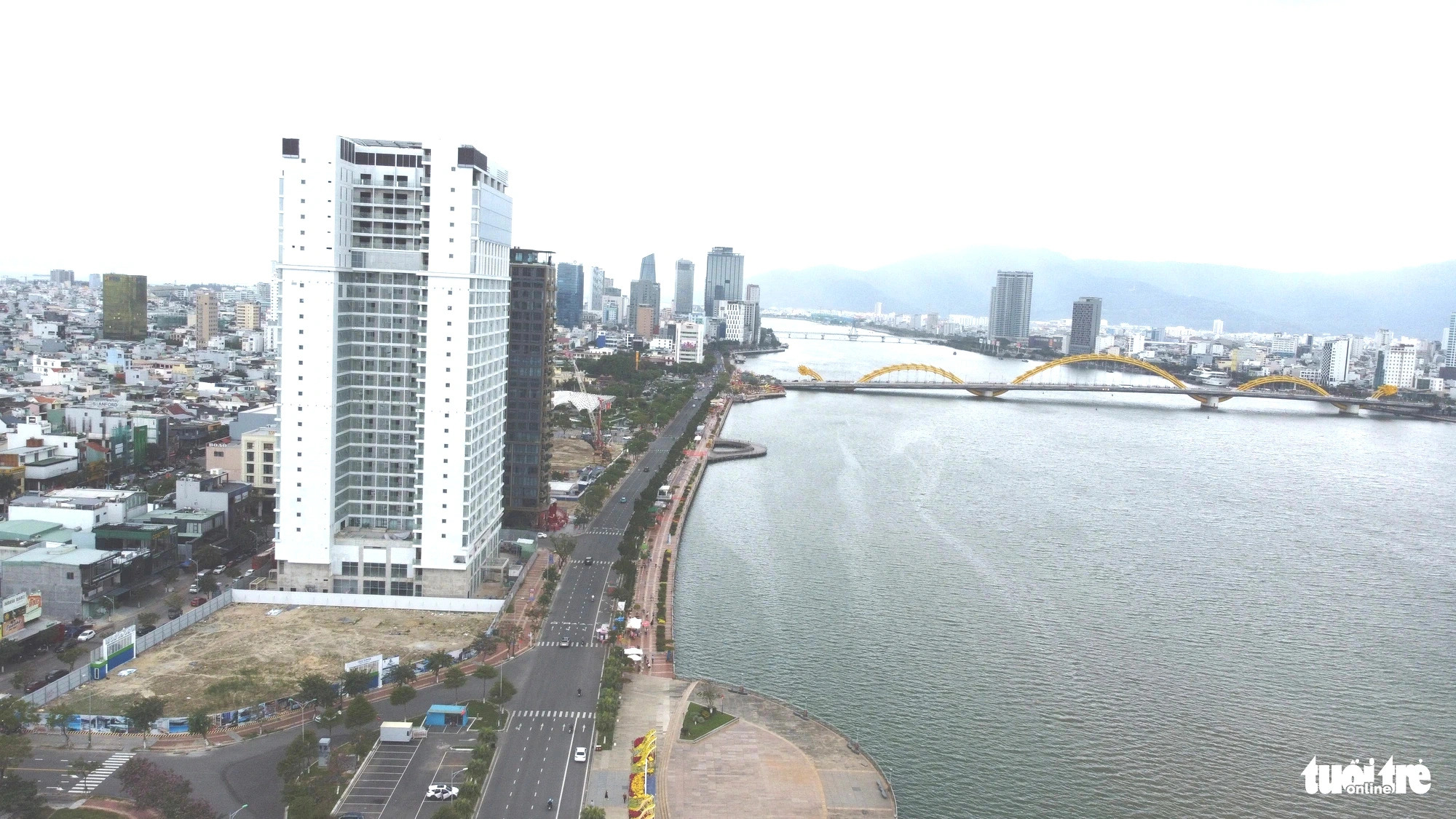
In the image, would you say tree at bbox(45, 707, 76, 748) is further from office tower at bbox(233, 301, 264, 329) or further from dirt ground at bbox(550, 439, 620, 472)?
office tower at bbox(233, 301, 264, 329)

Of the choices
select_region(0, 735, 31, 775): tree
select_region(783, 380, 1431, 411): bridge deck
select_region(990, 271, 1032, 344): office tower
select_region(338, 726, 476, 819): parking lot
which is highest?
select_region(990, 271, 1032, 344): office tower

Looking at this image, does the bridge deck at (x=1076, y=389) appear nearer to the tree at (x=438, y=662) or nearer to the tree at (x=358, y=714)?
the tree at (x=438, y=662)

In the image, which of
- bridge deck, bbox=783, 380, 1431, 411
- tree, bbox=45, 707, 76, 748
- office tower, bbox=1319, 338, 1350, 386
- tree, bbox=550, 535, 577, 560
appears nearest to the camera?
tree, bbox=45, 707, 76, 748

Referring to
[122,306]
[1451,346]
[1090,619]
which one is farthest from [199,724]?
[1451,346]

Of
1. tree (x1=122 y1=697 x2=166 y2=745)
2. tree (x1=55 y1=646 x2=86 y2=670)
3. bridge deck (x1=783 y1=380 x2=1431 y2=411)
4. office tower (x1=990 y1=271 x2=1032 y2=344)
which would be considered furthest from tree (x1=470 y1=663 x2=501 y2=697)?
office tower (x1=990 y1=271 x2=1032 y2=344)

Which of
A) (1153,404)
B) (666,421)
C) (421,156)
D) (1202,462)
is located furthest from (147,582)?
(1153,404)

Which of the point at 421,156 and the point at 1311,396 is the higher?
the point at 421,156

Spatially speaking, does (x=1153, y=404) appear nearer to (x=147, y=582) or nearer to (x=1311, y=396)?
(x=1311, y=396)

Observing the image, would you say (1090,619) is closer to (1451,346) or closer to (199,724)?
(199,724)
